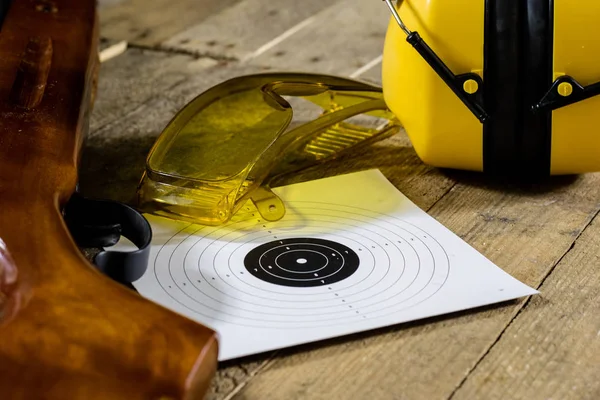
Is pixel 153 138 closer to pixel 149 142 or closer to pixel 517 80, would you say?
pixel 149 142

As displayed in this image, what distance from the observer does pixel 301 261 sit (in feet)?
2.15

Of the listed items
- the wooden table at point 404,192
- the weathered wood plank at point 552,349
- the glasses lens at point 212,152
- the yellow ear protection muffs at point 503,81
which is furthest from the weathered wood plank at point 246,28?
the weathered wood plank at point 552,349

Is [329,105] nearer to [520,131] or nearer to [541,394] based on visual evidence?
[520,131]

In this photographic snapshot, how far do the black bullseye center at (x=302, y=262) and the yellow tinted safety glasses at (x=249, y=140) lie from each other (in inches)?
1.9

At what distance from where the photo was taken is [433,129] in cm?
74

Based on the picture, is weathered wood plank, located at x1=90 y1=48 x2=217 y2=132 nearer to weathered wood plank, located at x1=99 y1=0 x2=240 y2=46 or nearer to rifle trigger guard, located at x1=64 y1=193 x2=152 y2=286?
weathered wood plank, located at x1=99 y1=0 x2=240 y2=46

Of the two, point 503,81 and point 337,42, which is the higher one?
point 503,81

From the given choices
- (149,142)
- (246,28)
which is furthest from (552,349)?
(246,28)

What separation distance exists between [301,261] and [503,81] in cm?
21

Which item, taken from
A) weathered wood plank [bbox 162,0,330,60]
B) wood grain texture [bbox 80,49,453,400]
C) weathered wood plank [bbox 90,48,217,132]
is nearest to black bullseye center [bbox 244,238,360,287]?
wood grain texture [bbox 80,49,453,400]

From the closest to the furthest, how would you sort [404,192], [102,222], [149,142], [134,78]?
[102,222], [404,192], [149,142], [134,78]

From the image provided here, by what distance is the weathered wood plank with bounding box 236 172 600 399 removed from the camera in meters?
0.53

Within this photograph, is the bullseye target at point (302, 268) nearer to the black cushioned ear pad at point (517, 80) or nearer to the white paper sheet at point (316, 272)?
the white paper sheet at point (316, 272)

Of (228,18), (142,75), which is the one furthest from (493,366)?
(228,18)
